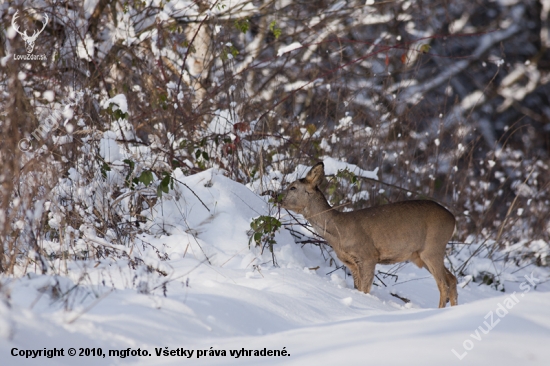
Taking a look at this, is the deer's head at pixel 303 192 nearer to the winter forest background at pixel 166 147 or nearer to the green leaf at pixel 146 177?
the winter forest background at pixel 166 147

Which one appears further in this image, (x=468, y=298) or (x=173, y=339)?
(x=468, y=298)

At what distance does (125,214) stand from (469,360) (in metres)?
4.09

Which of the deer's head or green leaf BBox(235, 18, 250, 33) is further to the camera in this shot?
green leaf BBox(235, 18, 250, 33)

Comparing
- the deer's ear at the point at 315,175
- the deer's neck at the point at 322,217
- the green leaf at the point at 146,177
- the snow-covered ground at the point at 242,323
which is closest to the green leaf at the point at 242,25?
the deer's ear at the point at 315,175

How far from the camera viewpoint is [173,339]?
306 centimetres

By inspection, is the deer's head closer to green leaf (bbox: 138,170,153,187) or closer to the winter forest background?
the winter forest background

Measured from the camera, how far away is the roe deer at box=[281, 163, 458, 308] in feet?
19.6

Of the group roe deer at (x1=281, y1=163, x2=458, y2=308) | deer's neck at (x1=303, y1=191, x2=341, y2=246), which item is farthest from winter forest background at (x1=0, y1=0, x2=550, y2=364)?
roe deer at (x1=281, y1=163, x2=458, y2=308)

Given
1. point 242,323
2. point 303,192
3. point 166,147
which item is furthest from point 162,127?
point 242,323

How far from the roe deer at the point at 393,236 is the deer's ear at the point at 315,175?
0.03 meters

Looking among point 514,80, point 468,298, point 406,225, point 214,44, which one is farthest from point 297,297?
point 514,80

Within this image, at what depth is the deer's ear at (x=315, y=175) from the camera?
6.21 meters

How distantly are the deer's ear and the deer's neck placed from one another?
115mm

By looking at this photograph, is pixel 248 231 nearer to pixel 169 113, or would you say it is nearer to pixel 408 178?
pixel 169 113
